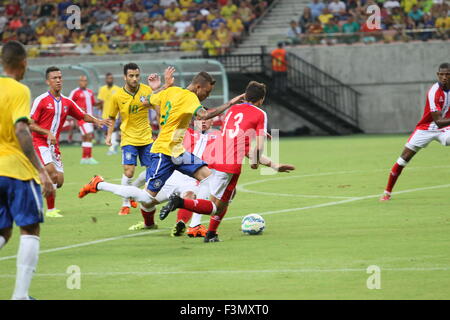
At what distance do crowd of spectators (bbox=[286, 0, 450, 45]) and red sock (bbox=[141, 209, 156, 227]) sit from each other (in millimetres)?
22182

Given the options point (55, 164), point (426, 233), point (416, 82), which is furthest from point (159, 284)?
point (416, 82)

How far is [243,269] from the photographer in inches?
356

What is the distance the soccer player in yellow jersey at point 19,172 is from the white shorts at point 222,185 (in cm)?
377

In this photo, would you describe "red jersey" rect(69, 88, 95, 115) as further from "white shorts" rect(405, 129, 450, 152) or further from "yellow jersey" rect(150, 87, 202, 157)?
"yellow jersey" rect(150, 87, 202, 157)

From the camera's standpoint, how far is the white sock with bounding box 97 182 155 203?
11.5 m

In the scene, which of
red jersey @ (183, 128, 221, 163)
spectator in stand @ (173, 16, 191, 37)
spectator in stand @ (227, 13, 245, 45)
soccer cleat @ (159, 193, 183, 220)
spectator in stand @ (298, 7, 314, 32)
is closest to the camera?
soccer cleat @ (159, 193, 183, 220)

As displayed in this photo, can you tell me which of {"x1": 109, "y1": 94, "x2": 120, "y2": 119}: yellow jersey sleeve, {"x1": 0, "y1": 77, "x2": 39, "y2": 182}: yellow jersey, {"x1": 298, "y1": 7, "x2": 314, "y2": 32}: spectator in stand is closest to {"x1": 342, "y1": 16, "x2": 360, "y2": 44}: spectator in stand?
{"x1": 298, "y1": 7, "x2": 314, "y2": 32}: spectator in stand

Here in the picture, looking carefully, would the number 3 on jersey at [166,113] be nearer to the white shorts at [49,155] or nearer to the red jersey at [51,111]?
the red jersey at [51,111]

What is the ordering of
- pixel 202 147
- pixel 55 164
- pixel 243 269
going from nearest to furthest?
pixel 243 269, pixel 202 147, pixel 55 164

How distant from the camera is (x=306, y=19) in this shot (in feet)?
121

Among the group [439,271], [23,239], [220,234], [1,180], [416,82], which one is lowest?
[416,82]
